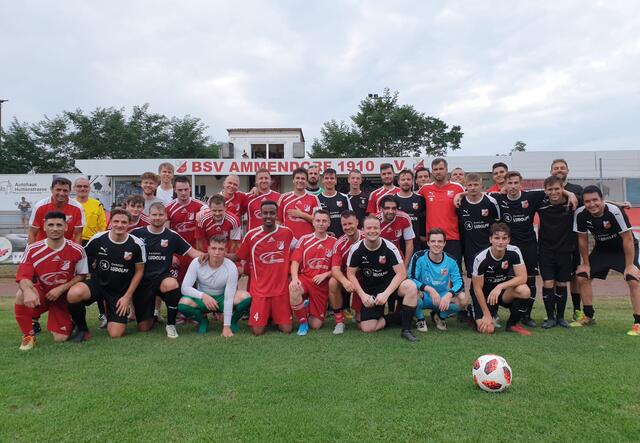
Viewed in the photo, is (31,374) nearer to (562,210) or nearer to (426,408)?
(426,408)

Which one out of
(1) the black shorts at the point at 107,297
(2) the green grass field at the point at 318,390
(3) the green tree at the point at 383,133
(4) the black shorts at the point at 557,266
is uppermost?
(3) the green tree at the point at 383,133

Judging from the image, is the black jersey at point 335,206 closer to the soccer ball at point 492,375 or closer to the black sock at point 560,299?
the black sock at point 560,299

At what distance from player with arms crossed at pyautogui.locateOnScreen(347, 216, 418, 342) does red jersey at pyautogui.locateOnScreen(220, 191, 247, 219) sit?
1.98 meters

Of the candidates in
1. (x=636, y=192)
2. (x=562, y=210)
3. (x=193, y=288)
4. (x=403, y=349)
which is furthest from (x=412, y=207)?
(x=636, y=192)

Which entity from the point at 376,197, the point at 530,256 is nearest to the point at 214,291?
the point at 376,197

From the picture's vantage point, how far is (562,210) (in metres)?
5.33

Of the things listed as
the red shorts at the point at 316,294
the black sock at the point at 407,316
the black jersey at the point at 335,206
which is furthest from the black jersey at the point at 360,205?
the black sock at the point at 407,316

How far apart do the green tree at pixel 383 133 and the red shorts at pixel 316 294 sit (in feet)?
98.7

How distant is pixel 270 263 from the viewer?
17.6ft

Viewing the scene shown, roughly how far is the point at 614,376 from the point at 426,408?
171cm

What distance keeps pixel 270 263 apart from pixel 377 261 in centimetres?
131

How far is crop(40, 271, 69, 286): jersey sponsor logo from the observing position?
15.6 ft

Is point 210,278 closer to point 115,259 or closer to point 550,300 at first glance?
point 115,259

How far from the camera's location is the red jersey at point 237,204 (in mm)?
6168
